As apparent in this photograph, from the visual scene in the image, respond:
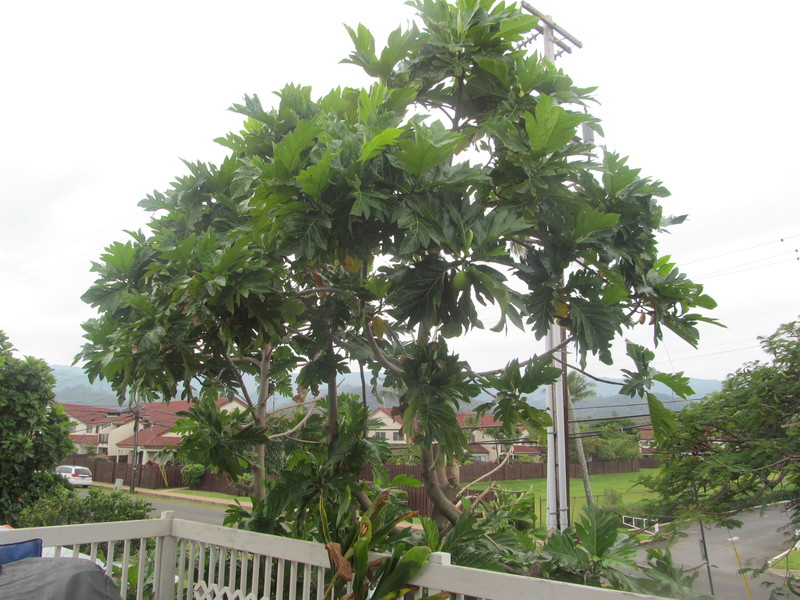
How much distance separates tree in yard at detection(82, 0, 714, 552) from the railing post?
600 millimetres

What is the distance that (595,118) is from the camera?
7.05ft

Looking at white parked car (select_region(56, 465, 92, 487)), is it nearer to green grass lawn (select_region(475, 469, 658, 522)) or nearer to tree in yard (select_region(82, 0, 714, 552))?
green grass lawn (select_region(475, 469, 658, 522))

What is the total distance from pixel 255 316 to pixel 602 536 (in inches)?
56.6

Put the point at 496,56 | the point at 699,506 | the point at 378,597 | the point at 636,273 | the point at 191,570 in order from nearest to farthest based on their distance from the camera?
1. the point at 378,597
2. the point at 636,273
3. the point at 496,56
4. the point at 191,570
5. the point at 699,506

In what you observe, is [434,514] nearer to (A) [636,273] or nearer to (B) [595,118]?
(A) [636,273]

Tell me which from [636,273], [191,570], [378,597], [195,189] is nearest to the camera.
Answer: [378,597]

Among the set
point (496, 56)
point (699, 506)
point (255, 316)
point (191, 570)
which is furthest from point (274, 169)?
point (699, 506)

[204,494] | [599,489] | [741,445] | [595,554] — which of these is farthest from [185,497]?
[595,554]

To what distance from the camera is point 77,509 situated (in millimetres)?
6688

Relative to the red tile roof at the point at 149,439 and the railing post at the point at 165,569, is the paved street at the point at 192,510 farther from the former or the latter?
the railing post at the point at 165,569

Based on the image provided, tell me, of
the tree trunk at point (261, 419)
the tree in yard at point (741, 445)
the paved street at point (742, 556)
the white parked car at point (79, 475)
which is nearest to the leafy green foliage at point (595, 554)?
the tree trunk at point (261, 419)

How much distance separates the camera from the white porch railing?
1520 mm

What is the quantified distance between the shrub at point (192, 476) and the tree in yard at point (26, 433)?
1598 cm

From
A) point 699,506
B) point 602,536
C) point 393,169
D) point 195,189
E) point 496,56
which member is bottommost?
point 699,506
